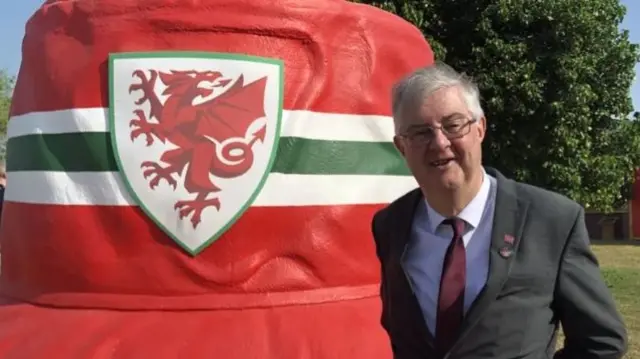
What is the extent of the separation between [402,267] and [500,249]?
0.28 m

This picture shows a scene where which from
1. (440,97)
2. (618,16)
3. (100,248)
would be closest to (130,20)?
(100,248)

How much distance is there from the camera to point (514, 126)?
12438mm

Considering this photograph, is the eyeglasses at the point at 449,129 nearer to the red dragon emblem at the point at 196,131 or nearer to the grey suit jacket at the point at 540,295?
the grey suit jacket at the point at 540,295

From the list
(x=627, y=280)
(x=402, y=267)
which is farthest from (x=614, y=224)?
(x=402, y=267)

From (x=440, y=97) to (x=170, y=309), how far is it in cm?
215

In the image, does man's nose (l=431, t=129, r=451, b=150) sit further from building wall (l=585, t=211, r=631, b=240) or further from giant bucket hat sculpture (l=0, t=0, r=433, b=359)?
building wall (l=585, t=211, r=631, b=240)

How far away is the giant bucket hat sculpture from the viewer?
373 centimetres

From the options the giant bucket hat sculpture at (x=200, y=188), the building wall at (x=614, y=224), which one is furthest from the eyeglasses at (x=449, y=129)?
the building wall at (x=614, y=224)

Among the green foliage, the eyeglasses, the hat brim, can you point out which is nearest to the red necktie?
the eyeglasses

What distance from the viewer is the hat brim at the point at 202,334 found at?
3588 millimetres

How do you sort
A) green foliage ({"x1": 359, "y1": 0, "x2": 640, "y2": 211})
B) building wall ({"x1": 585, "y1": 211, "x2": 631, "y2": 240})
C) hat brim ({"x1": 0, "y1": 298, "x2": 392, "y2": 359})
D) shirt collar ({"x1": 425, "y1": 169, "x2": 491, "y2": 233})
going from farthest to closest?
building wall ({"x1": 585, "y1": 211, "x2": 631, "y2": 240}) < green foliage ({"x1": 359, "y1": 0, "x2": 640, "y2": 211}) < hat brim ({"x1": 0, "y1": 298, "x2": 392, "y2": 359}) < shirt collar ({"x1": 425, "y1": 169, "x2": 491, "y2": 233})

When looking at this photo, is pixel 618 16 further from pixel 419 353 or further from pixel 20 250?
pixel 419 353

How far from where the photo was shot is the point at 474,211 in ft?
6.84

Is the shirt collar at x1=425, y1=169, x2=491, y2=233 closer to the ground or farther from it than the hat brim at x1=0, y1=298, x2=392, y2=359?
farther from it
